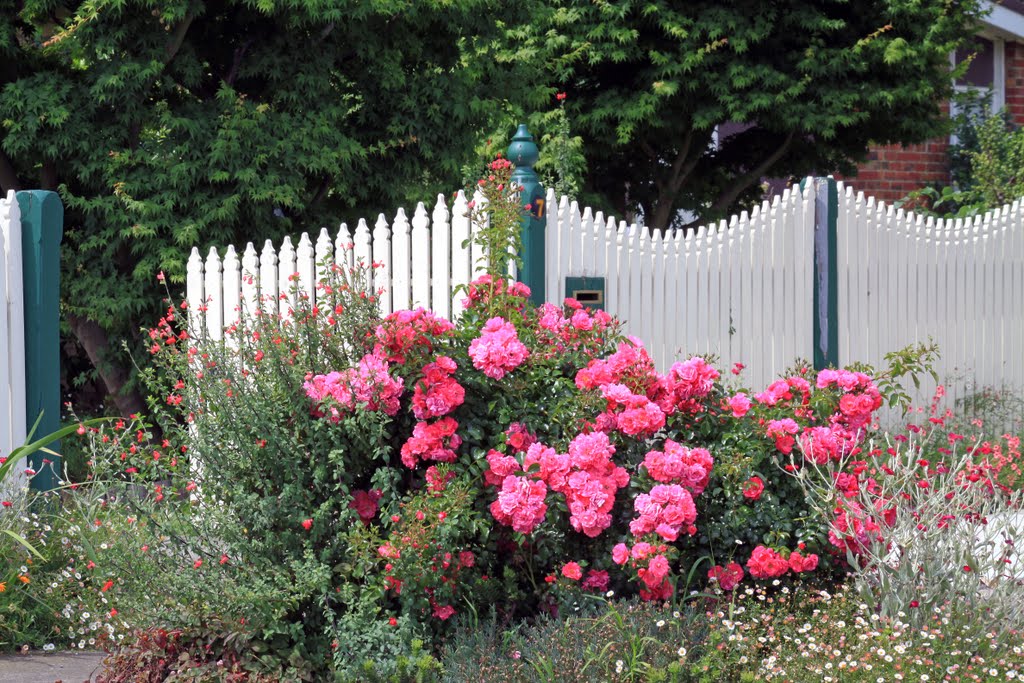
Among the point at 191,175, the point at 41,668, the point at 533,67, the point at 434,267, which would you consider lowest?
the point at 41,668

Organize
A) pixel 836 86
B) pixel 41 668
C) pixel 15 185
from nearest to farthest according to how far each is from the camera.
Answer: pixel 41 668 → pixel 15 185 → pixel 836 86

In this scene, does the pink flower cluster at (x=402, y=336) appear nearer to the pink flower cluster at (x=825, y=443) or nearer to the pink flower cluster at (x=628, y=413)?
the pink flower cluster at (x=628, y=413)

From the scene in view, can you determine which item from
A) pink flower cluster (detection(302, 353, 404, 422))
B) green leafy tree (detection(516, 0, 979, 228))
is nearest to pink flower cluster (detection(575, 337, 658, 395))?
pink flower cluster (detection(302, 353, 404, 422))

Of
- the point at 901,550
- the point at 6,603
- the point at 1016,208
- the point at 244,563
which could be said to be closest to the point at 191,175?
the point at 6,603

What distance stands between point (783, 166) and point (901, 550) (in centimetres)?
955

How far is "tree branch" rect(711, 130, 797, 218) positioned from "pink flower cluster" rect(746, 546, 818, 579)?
8.92 metres

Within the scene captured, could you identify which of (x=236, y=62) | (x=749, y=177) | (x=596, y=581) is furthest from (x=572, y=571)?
(x=749, y=177)

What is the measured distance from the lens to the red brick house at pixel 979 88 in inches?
606

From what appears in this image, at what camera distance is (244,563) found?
4.39 meters

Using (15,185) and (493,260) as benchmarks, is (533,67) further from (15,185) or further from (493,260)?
(493,260)

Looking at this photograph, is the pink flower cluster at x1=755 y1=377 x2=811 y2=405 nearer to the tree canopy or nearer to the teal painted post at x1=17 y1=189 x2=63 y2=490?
the teal painted post at x1=17 y1=189 x2=63 y2=490

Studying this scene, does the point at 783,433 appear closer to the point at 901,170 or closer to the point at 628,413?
the point at 628,413

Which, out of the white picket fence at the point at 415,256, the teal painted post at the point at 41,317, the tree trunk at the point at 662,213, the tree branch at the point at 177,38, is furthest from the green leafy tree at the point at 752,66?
the teal painted post at the point at 41,317

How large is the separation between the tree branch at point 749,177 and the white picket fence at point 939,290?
10.3ft
